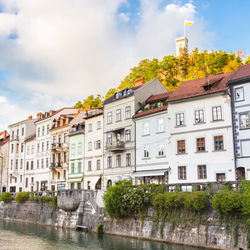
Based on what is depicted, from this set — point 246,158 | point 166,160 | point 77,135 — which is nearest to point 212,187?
point 246,158

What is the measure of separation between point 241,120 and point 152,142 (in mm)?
11535

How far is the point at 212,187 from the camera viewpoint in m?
25.7

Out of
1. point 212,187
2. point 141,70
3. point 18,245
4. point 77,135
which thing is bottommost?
point 18,245

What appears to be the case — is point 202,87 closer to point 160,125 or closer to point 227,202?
point 160,125

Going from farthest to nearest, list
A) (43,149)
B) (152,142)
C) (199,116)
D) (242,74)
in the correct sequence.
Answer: (43,149), (152,142), (199,116), (242,74)

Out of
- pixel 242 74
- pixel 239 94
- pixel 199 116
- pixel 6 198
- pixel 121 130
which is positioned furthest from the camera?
pixel 6 198

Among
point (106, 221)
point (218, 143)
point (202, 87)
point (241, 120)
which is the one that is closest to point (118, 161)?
point (106, 221)

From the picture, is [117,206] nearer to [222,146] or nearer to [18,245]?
[18,245]

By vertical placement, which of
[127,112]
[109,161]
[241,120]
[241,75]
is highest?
[241,75]

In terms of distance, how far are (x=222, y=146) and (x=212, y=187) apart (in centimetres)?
943

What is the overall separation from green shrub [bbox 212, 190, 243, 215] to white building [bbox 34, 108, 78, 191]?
41193 millimetres

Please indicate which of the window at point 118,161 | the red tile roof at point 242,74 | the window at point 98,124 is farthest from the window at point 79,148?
the red tile roof at point 242,74

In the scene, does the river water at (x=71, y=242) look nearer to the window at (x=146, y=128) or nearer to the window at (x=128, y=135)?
the window at (x=128, y=135)

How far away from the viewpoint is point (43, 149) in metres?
63.1
